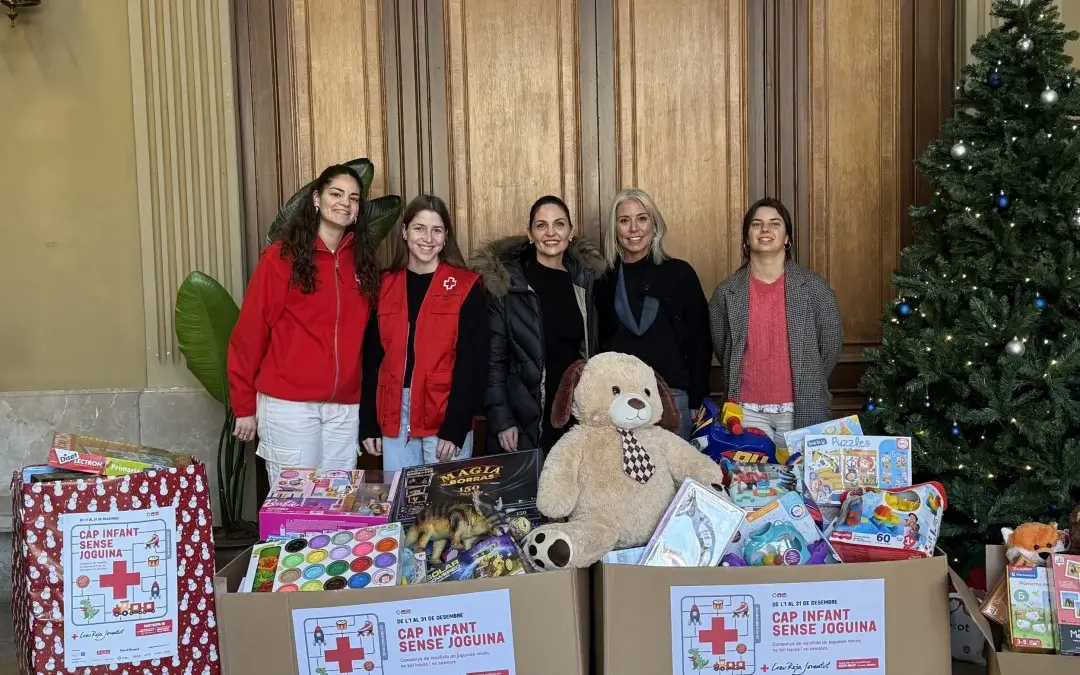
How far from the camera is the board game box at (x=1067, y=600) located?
1802 millimetres

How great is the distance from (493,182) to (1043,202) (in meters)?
2.06

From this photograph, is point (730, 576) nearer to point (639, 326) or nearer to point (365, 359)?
point (639, 326)

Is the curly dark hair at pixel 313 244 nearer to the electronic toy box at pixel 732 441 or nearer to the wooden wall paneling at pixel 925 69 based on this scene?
the electronic toy box at pixel 732 441

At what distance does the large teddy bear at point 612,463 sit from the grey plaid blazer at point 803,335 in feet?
2.14

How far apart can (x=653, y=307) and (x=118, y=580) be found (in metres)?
1.85

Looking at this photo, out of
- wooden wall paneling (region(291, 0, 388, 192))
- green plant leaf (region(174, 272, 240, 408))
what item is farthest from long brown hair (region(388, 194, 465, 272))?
wooden wall paneling (region(291, 0, 388, 192))

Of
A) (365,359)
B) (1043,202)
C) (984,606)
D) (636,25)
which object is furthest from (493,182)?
(984,606)

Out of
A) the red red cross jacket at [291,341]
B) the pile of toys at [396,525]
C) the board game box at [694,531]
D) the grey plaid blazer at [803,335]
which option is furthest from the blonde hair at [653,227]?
the board game box at [694,531]

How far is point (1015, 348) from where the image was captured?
252 centimetres

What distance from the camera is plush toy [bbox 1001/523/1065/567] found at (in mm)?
1930

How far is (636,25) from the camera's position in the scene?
359cm

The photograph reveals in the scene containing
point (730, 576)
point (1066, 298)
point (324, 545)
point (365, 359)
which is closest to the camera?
point (730, 576)

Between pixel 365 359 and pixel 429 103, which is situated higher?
pixel 429 103

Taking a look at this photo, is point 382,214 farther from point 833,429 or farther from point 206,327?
point 833,429
